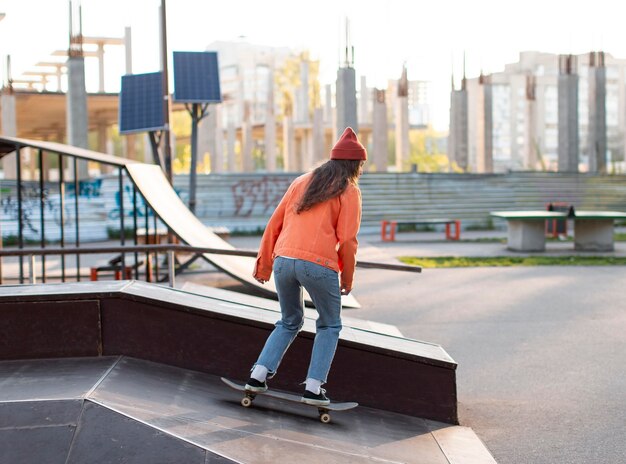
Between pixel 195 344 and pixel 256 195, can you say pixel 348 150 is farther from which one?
pixel 256 195

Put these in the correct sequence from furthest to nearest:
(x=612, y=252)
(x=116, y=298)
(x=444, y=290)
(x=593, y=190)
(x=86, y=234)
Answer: (x=593, y=190), (x=86, y=234), (x=612, y=252), (x=444, y=290), (x=116, y=298)

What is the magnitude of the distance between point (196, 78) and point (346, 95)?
18.3m

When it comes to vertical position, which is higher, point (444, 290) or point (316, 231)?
point (316, 231)

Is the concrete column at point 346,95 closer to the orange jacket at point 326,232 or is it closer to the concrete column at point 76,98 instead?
the concrete column at point 76,98

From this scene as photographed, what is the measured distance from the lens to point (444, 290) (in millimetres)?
13359

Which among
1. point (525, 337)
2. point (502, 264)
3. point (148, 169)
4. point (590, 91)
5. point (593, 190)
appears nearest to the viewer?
point (525, 337)

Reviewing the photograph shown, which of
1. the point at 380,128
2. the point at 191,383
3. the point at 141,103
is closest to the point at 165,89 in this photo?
the point at 141,103

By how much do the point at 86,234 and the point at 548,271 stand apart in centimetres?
1633

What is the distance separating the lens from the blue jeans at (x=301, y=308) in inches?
195

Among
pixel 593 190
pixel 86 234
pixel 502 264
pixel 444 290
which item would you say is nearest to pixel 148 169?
pixel 444 290

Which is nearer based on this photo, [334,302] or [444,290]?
[334,302]

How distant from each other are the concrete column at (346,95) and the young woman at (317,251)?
29828mm

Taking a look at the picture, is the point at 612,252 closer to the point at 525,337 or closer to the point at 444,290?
the point at 444,290


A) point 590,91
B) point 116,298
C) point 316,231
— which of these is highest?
point 590,91
